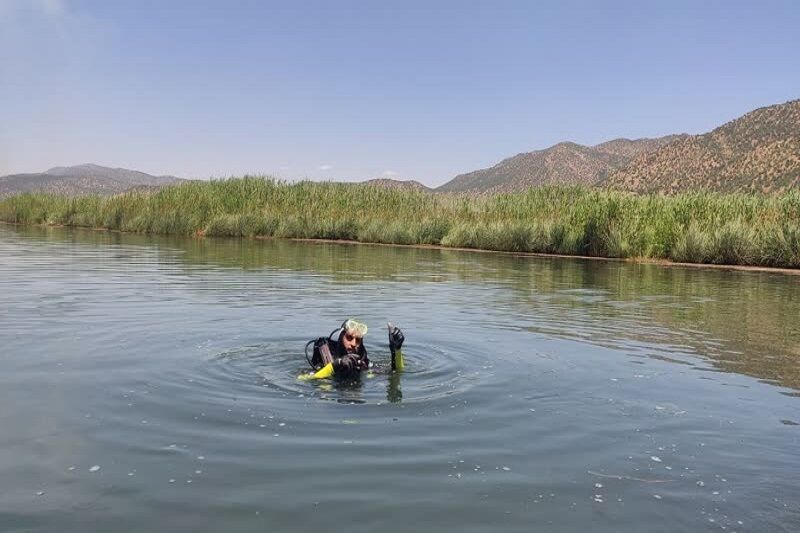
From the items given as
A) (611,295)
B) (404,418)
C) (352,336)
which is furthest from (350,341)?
(611,295)

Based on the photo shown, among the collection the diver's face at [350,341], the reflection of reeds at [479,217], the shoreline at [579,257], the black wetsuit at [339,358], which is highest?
the reflection of reeds at [479,217]

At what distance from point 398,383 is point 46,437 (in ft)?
13.7

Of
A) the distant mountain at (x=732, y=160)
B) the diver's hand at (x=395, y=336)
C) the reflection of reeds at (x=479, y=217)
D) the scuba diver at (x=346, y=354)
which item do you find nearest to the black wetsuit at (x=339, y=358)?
the scuba diver at (x=346, y=354)

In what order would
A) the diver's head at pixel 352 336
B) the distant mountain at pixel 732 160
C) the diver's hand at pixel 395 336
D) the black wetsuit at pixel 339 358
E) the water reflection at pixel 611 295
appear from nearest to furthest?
the black wetsuit at pixel 339 358, the diver's hand at pixel 395 336, the diver's head at pixel 352 336, the water reflection at pixel 611 295, the distant mountain at pixel 732 160

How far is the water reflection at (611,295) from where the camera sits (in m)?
12.6

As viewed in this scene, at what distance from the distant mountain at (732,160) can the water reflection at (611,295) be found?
Answer: 77256mm

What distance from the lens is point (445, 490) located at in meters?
5.89

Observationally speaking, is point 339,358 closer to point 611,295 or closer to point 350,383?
point 350,383

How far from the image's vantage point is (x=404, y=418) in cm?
800

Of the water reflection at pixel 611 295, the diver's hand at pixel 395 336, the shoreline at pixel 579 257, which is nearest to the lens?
the diver's hand at pixel 395 336

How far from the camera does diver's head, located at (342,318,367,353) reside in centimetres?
1026

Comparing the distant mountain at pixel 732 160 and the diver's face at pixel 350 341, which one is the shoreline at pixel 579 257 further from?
the distant mountain at pixel 732 160

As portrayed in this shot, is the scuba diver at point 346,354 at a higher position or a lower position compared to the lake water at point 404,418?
higher

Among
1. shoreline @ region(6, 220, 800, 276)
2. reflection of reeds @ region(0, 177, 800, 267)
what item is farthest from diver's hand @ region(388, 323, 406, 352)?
reflection of reeds @ region(0, 177, 800, 267)
